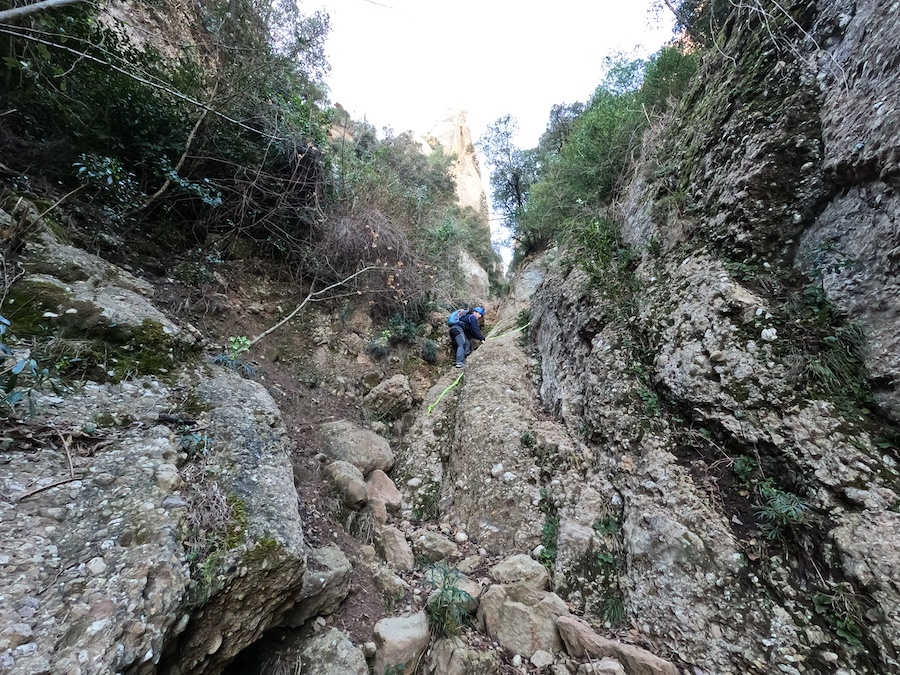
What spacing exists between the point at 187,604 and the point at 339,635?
4.45ft

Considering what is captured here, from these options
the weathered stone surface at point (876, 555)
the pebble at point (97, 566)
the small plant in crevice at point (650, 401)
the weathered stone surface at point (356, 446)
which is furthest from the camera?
the weathered stone surface at point (356, 446)

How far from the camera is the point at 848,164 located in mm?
2973

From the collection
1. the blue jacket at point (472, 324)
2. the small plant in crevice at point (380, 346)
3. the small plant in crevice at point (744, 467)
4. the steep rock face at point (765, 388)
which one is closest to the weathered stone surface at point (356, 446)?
the small plant in crevice at point (380, 346)

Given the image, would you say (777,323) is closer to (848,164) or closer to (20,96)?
(848,164)

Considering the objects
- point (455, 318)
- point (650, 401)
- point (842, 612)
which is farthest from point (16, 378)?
point (455, 318)

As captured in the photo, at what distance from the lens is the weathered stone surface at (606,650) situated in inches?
94.7

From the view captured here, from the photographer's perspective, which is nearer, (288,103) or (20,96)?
(20,96)

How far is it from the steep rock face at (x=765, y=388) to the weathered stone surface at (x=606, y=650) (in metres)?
0.24

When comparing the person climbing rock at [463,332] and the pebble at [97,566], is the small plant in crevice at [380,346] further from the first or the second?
the pebble at [97,566]

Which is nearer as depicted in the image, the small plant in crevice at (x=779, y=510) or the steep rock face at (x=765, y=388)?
the steep rock face at (x=765, y=388)

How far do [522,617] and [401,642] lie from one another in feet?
3.34

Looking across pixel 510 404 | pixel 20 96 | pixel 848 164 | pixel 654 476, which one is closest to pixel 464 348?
pixel 510 404

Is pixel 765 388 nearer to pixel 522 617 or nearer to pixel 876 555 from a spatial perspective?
pixel 876 555

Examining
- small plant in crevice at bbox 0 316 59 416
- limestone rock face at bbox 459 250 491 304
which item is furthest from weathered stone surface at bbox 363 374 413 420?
limestone rock face at bbox 459 250 491 304
